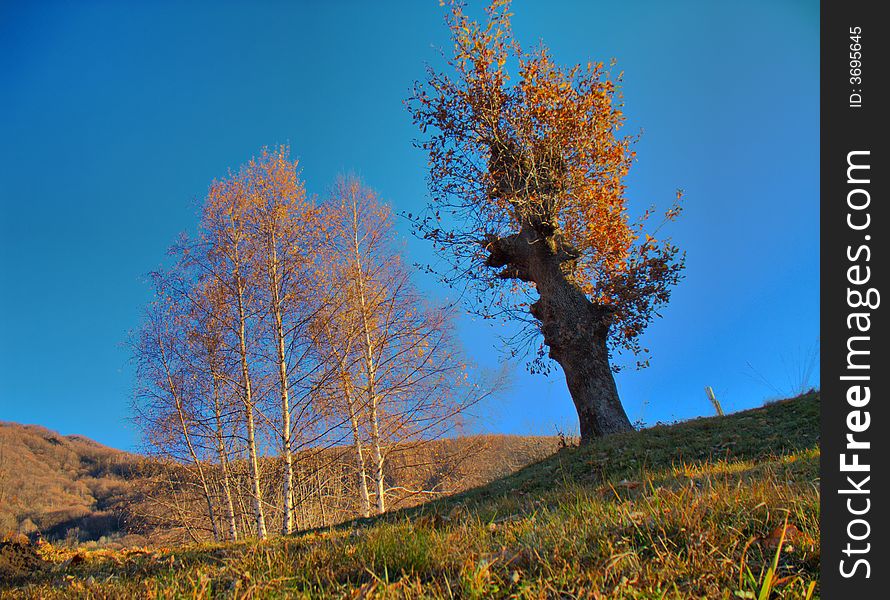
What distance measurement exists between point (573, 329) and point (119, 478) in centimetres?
3469

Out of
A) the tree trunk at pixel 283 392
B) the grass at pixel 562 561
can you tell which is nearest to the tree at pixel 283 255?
the tree trunk at pixel 283 392

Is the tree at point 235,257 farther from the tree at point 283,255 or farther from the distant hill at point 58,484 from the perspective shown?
the distant hill at point 58,484

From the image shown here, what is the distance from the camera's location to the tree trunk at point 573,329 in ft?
33.0

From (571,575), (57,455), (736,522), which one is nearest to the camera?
(571,575)

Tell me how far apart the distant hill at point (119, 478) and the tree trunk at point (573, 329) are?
57.2 inches

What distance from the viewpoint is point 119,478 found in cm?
3266

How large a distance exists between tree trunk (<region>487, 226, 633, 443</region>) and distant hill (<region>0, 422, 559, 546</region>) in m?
1.45

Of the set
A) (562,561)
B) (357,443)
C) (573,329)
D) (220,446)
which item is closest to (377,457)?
(357,443)

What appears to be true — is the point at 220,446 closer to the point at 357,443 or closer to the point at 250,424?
the point at 250,424

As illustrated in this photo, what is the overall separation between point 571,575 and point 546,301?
8729 mm

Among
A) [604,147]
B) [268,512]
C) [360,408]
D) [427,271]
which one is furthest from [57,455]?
[604,147]

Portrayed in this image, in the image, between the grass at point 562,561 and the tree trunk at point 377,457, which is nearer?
the grass at point 562,561
